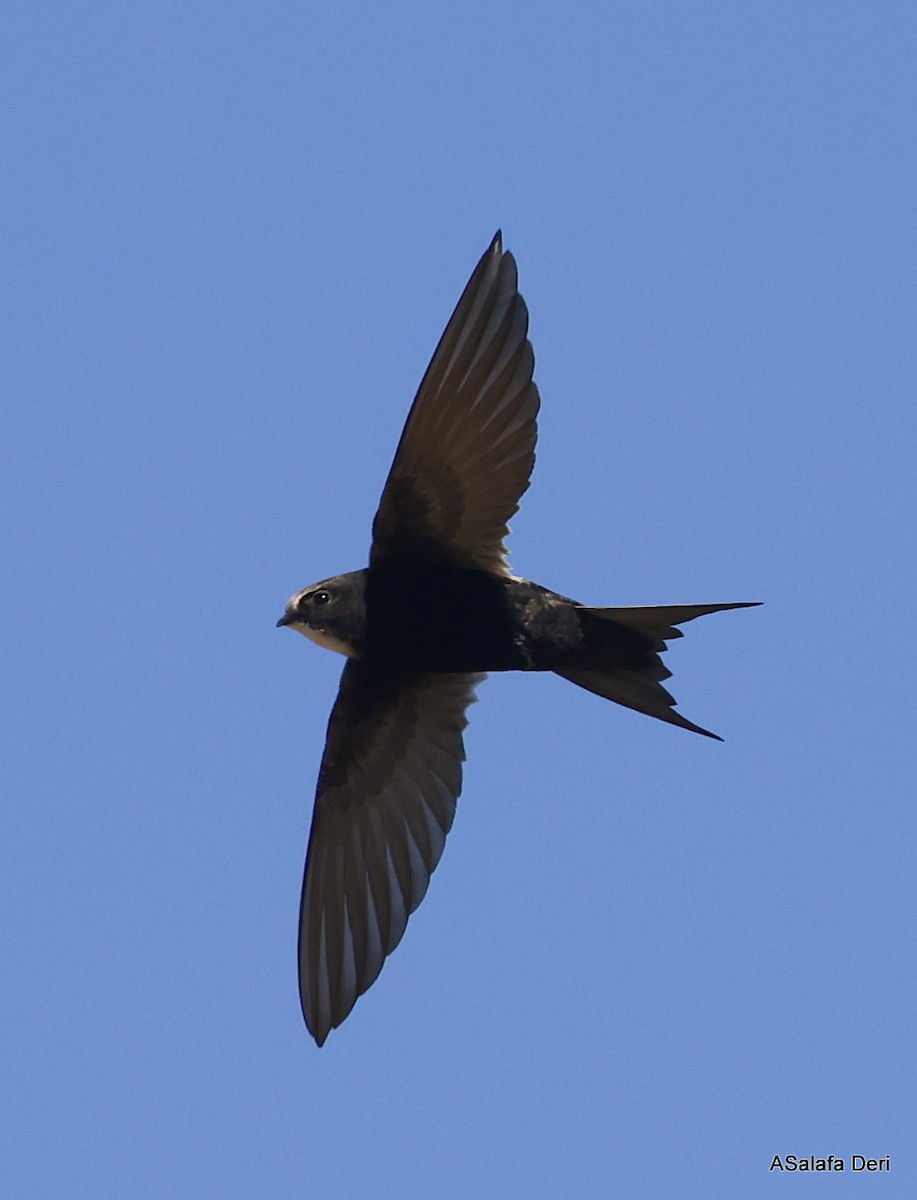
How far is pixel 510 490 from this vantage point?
5949 millimetres

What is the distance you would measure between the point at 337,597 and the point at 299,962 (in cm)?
123

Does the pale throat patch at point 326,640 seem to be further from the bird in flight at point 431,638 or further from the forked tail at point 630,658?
the forked tail at point 630,658

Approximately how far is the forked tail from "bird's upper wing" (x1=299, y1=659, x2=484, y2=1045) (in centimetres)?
74

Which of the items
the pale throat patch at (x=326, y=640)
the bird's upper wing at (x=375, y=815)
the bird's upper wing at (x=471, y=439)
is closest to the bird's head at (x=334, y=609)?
the pale throat patch at (x=326, y=640)

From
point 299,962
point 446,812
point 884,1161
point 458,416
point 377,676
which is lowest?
point 884,1161

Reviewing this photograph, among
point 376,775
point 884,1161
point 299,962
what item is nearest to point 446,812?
point 376,775

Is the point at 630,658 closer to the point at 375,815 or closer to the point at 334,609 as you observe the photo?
the point at 334,609

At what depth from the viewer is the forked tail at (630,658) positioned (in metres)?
5.79

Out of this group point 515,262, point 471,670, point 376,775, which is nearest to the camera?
point 515,262

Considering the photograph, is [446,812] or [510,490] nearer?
[510,490]

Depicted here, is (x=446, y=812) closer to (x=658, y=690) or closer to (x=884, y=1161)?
(x=658, y=690)

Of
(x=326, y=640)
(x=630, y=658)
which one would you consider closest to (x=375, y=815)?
(x=326, y=640)

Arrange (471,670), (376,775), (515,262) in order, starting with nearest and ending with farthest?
(515,262), (471,670), (376,775)

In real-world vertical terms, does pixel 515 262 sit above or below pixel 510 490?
above
